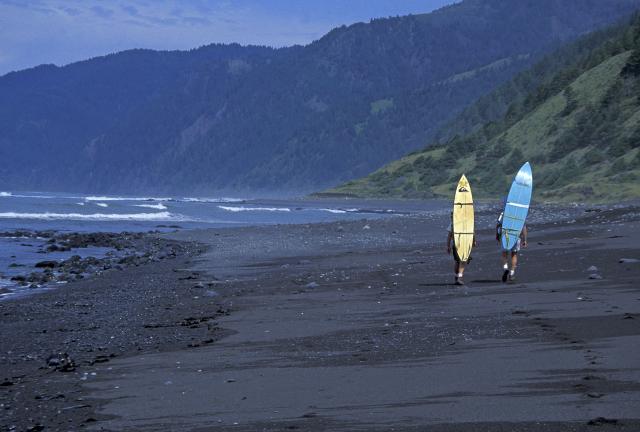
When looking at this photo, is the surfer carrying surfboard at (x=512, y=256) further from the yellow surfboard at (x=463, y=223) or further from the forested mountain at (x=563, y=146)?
the forested mountain at (x=563, y=146)

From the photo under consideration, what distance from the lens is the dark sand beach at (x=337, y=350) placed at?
9320 millimetres

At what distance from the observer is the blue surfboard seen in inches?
869

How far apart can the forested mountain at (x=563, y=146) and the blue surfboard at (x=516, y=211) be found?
55.9 metres

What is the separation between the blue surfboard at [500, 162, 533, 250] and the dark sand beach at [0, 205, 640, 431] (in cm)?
100

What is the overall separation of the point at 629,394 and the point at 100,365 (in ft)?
22.7

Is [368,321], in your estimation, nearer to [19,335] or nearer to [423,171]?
[19,335]

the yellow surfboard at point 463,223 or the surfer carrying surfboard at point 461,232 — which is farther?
the yellow surfboard at point 463,223

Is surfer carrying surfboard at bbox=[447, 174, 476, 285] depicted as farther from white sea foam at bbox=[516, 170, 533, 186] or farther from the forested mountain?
the forested mountain

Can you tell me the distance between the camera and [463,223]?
23.1 metres

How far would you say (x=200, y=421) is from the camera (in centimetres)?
940

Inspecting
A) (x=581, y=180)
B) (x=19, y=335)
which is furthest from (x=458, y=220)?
(x=581, y=180)

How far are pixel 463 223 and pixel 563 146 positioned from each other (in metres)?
95.4

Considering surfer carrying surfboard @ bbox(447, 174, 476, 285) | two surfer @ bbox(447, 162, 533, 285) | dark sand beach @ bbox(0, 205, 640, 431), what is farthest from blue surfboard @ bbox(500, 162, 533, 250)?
dark sand beach @ bbox(0, 205, 640, 431)

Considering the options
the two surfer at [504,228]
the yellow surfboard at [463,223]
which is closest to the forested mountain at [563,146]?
the two surfer at [504,228]
